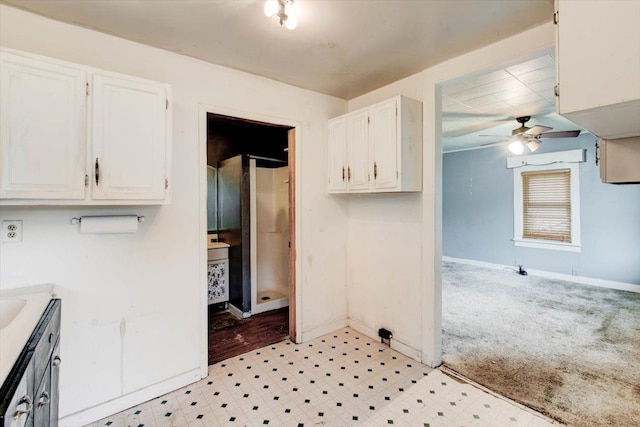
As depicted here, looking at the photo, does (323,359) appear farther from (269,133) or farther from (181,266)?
(269,133)

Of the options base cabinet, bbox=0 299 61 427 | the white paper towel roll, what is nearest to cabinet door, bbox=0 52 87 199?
the white paper towel roll

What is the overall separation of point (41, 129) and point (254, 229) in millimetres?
2294

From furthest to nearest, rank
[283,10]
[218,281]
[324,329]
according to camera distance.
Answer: [218,281] < [324,329] < [283,10]

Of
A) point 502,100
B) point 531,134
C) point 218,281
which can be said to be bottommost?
point 218,281

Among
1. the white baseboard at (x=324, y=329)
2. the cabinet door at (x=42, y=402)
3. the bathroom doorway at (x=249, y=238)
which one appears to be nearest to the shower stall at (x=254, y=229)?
the bathroom doorway at (x=249, y=238)

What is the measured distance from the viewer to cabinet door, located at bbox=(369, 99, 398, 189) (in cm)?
238

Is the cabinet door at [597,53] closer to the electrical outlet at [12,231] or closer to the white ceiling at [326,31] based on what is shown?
the white ceiling at [326,31]

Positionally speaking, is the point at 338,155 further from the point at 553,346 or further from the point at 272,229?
the point at 553,346

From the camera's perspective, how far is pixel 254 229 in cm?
362

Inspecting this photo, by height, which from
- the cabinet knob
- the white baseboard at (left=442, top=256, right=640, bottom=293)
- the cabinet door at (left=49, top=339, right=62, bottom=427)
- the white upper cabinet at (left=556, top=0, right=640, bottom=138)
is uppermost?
the white upper cabinet at (left=556, top=0, right=640, bottom=138)

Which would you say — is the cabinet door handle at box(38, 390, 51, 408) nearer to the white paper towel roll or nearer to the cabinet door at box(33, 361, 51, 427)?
the cabinet door at box(33, 361, 51, 427)

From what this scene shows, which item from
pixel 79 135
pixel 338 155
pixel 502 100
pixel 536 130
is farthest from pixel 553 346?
pixel 79 135

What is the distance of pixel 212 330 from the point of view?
10.5 feet

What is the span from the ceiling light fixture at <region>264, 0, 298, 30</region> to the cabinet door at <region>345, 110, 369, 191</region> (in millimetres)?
1179
